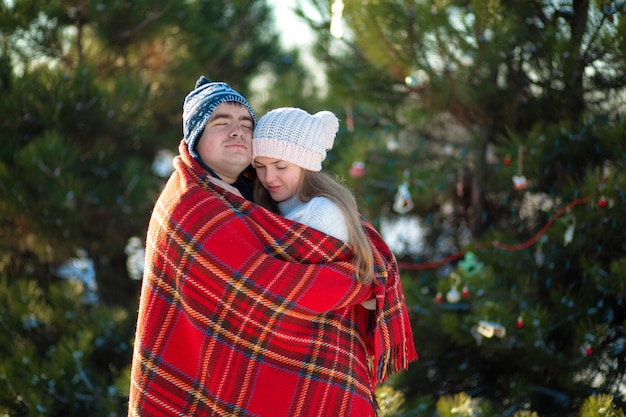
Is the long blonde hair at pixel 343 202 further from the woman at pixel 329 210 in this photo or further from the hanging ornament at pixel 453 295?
the hanging ornament at pixel 453 295

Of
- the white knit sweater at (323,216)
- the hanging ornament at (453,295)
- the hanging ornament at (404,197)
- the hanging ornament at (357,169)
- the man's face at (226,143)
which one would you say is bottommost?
the hanging ornament at (453,295)

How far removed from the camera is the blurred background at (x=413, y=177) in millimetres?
3318

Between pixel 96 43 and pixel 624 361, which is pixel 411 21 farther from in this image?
pixel 96 43

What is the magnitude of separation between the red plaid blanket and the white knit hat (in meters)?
0.21

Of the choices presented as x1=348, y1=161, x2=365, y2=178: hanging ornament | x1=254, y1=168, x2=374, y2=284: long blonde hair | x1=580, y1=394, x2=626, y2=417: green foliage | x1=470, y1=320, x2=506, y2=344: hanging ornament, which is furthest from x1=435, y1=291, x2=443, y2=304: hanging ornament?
x1=254, y1=168, x2=374, y2=284: long blonde hair

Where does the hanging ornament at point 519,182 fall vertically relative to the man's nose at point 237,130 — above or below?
above

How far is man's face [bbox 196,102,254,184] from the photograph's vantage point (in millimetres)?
2176

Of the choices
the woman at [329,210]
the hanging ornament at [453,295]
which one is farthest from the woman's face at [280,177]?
the hanging ornament at [453,295]

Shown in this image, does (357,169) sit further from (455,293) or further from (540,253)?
(540,253)

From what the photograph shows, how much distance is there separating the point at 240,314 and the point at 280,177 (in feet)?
1.46

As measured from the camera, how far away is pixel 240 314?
1.96m

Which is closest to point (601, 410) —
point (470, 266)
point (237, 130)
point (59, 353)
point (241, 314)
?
point (470, 266)

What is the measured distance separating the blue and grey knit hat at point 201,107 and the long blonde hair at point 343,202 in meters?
0.25

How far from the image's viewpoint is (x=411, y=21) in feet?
11.6
